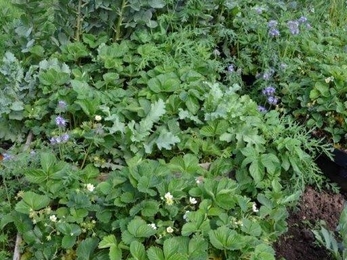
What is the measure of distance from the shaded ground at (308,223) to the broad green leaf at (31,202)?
3.94 feet

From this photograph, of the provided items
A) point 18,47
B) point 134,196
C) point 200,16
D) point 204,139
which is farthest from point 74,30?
point 134,196

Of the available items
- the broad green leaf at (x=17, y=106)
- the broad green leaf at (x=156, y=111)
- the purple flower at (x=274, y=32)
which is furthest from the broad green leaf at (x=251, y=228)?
the purple flower at (x=274, y=32)

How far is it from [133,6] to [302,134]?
1.29m

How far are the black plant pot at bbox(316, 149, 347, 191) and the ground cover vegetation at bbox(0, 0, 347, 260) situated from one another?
0.08 meters

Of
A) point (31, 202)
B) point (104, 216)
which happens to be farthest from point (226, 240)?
point (31, 202)

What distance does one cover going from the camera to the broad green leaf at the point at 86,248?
2479mm

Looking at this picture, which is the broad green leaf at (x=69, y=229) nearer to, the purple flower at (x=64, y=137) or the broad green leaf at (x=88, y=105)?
the purple flower at (x=64, y=137)

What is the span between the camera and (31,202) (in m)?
2.59

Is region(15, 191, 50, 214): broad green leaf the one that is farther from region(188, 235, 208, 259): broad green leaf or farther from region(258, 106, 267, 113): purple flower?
region(258, 106, 267, 113): purple flower

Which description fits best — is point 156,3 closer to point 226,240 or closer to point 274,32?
point 274,32

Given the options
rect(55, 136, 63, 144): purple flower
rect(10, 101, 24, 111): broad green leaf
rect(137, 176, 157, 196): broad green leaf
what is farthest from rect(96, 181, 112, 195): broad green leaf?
rect(10, 101, 24, 111): broad green leaf

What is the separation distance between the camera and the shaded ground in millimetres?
2979

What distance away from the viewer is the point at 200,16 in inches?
152

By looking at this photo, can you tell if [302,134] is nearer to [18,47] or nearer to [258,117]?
[258,117]
